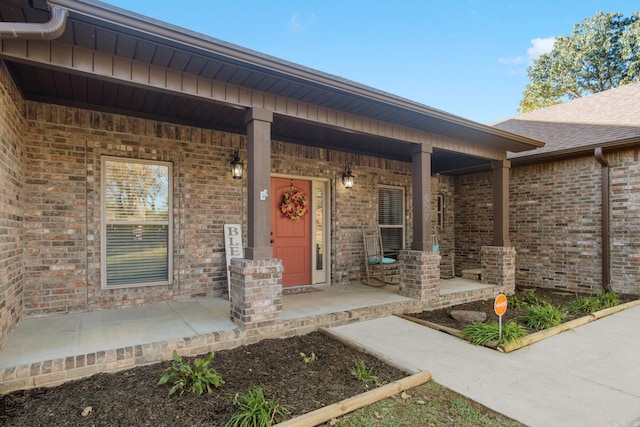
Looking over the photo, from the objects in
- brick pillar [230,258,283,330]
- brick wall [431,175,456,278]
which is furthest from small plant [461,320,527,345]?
brick wall [431,175,456,278]

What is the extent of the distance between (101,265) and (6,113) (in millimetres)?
1888

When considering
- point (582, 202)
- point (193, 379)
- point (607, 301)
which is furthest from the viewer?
point (582, 202)

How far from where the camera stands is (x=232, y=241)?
5.04m

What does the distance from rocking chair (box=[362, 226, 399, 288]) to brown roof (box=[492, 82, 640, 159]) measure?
3.29 metres

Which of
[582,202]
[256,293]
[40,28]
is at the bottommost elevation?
[256,293]

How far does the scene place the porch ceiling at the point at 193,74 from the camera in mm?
2592

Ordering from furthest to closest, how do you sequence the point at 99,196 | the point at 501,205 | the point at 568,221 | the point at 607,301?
the point at 568,221 → the point at 501,205 → the point at 607,301 → the point at 99,196

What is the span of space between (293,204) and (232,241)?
1.22 metres

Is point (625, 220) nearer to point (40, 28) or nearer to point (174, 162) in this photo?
point (174, 162)

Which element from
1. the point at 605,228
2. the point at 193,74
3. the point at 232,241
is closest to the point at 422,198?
the point at 232,241

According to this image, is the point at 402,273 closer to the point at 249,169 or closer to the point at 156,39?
the point at 249,169

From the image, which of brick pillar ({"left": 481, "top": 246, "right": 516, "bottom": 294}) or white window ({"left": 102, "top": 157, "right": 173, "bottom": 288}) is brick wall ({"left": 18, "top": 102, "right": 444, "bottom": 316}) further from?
brick pillar ({"left": 481, "top": 246, "right": 516, "bottom": 294})

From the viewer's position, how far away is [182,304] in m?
4.46

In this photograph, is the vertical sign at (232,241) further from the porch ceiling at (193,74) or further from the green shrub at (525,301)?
the green shrub at (525,301)
